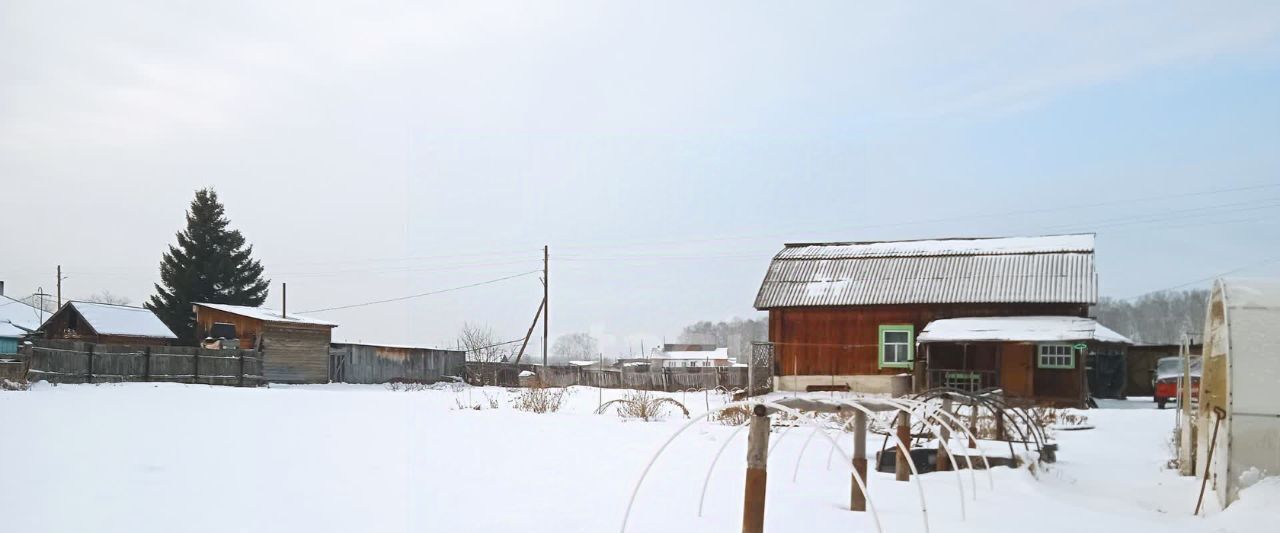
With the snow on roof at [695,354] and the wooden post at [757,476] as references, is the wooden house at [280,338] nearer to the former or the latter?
the wooden post at [757,476]

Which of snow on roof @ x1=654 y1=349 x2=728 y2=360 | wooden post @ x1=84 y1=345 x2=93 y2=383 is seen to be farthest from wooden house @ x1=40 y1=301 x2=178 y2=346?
snow on roof @ x1=654 y1=349 x2=728 y2=360

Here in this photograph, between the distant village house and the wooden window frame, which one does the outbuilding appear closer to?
the distant village house

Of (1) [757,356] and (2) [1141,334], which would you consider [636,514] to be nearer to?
(1) [757,356]

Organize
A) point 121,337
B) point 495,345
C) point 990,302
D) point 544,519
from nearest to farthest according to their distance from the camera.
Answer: point 544,519
point 990,302
point 121,337
point 495,345

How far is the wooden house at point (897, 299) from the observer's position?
27016 mm

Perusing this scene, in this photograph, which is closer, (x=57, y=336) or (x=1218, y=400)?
(x=1218, y=400)

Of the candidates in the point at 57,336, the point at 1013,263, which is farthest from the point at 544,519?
the point at 57,336

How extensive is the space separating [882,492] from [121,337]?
35.0 meters

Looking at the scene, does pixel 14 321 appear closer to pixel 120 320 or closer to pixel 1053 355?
pixel 120 320

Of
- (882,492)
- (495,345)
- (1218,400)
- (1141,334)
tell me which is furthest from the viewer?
(1141,334)

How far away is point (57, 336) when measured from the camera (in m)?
37.8

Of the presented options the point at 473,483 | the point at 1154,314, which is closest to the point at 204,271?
the point at 473,483

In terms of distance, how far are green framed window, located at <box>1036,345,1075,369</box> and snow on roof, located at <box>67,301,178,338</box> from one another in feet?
103

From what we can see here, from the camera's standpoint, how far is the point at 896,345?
27906 mm
